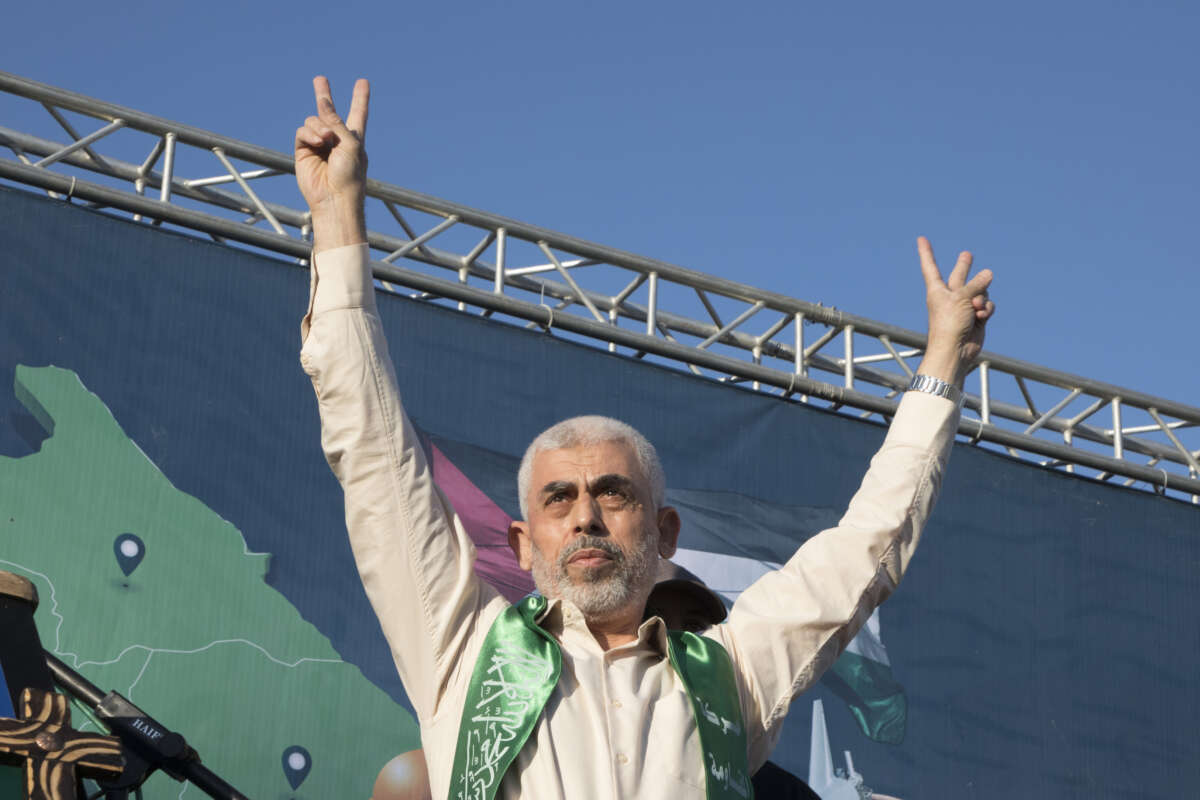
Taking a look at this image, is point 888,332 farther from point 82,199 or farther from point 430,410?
point 82,199

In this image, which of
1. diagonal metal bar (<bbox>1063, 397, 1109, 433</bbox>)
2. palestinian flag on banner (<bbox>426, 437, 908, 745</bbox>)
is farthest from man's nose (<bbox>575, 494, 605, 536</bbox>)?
diagonal metal bar (<bbox>1063, 397, 1109, 433</bbox>)

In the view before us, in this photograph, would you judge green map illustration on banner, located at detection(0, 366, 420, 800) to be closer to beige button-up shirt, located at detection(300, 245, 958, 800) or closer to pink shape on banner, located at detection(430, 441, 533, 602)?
pink shape on banner, located at detection(430, 441, 533, 602)

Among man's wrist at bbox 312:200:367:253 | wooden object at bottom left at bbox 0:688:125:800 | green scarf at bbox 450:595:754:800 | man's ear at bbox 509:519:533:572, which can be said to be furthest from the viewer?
man's ear at bbox 509:519:533:572

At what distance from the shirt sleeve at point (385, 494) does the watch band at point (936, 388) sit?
65cm

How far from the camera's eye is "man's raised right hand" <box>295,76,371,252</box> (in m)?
1.91

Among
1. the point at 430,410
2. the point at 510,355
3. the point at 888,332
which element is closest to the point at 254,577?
the point at 430,410

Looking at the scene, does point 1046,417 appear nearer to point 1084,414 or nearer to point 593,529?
point 1084,414

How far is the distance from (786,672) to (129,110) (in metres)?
3.48

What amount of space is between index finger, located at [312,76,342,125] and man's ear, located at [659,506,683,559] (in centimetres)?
65

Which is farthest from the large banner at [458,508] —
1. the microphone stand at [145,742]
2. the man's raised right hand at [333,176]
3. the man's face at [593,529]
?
the man's raised right hand at [333,176]

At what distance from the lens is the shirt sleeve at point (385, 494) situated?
186 centimetres

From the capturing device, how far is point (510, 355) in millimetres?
5125

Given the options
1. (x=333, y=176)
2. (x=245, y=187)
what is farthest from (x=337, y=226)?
(x=245, y=187)

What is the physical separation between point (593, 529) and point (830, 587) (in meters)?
0.30
